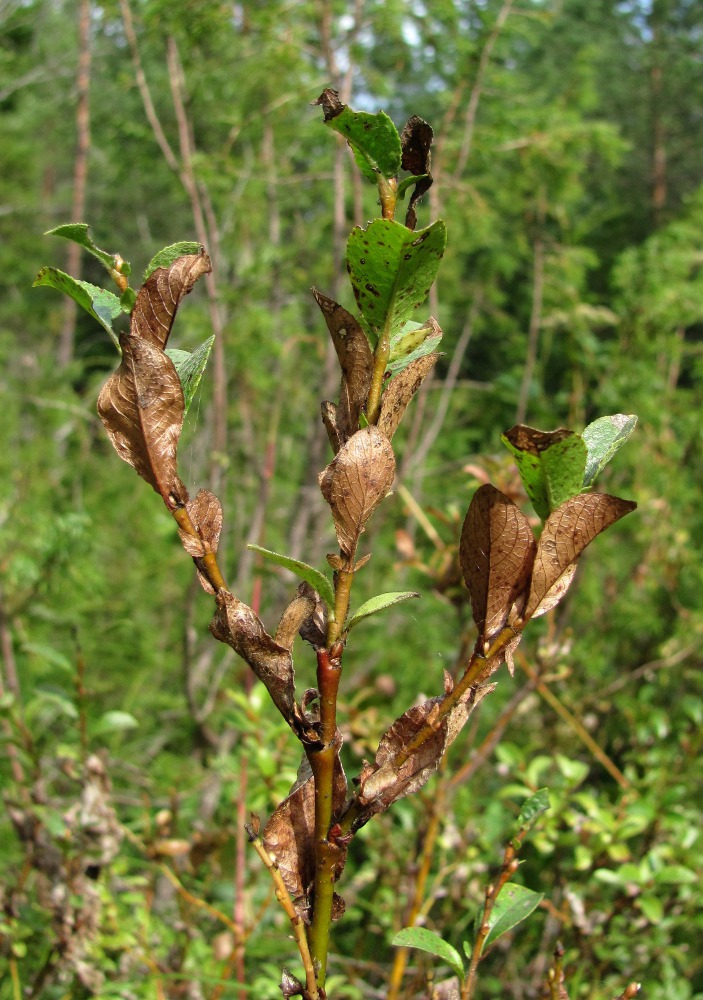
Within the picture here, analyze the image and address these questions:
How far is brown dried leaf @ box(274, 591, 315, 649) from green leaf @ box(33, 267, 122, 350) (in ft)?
0.47

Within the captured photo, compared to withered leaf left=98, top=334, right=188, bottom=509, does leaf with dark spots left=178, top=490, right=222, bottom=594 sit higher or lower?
lower

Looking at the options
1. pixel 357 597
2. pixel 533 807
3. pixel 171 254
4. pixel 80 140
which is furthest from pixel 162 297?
pixel 80 140

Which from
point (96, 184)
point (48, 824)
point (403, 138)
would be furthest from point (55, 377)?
point (96, 184)

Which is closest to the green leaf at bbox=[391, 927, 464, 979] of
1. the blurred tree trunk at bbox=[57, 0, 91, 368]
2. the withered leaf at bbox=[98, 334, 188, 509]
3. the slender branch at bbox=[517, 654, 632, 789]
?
the withered leaf at bbox=[98, 334, 188, 509]

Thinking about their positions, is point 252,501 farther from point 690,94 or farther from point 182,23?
point 690,94

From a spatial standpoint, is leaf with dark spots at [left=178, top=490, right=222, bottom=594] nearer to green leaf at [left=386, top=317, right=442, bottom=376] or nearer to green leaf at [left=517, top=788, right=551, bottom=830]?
green leaf at [left=386, top=317, right=442, bottom=376]

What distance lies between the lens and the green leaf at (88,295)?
0.38 meters

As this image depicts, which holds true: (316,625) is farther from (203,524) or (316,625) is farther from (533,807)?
(533,807)

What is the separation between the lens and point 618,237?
988 cm

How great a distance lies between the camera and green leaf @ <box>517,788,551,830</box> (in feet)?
1.67

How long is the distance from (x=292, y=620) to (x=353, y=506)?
6 cm

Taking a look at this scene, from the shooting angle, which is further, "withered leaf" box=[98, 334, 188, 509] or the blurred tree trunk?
the blurred tree trunk

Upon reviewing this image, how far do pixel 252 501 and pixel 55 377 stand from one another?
129cm

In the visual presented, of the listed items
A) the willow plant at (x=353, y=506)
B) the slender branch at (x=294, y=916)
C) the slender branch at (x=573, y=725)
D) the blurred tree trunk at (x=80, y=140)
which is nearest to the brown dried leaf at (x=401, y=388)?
the willow plant at (x=353, y=506)
